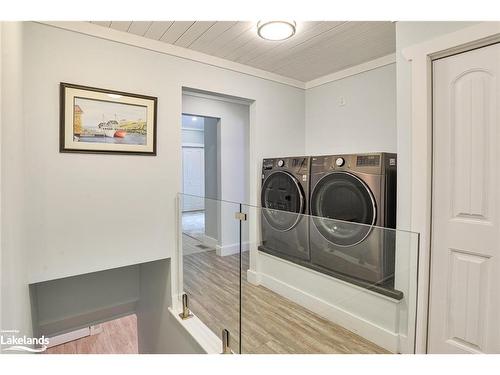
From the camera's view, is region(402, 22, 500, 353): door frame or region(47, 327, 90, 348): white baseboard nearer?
region(402, 22, 500, 353): door frame

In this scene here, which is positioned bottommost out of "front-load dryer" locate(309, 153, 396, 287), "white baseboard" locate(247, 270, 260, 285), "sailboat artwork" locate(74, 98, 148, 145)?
"white baseboard" locate(247, 270, 260, 285)

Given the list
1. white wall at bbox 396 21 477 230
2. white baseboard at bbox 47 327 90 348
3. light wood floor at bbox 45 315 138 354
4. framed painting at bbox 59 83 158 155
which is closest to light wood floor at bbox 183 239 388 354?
white wall at bbox 396 21 477 230

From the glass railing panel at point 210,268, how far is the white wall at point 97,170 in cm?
19

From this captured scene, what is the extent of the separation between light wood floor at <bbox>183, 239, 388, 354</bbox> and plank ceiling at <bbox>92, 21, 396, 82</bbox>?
5.81ft

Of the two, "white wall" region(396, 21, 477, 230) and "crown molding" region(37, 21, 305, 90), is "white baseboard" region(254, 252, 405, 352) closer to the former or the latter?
"white wall" region(396, 21, 477, 230)

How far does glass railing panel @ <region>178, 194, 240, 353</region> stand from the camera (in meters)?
2.09

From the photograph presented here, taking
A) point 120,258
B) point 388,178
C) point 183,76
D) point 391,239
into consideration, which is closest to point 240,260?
point 120,258

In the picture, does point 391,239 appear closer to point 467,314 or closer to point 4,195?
point 467,314

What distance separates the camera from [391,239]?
1.47 m

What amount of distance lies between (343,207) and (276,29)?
1.44 metres

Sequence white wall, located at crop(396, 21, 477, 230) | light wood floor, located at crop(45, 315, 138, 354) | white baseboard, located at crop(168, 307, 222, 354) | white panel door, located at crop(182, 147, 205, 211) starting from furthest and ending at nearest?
1. white panel door, located at crop(182, 147, 205, 211)
2. light wood floor, located at crop(45, 315, 138, 354)
3. white baseboard, located at crop(168, 307, 222, 354)
4. white wall, located at crop(396, 21, 477, 230)

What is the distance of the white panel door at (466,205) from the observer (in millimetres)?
1466

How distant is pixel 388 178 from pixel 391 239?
635 mm

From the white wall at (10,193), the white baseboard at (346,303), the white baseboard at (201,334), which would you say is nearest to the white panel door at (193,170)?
the white baseboard at (201,334)
